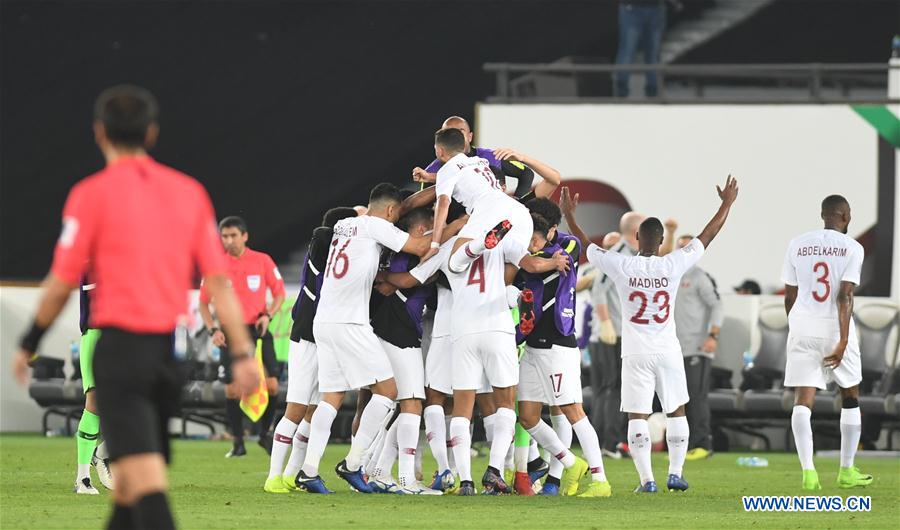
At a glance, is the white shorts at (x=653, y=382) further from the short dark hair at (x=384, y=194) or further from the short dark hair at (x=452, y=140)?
the short dark hair at (x=384, y=194)

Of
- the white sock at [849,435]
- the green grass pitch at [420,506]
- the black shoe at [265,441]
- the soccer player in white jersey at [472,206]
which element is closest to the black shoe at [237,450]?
the black shoe at [265,441]

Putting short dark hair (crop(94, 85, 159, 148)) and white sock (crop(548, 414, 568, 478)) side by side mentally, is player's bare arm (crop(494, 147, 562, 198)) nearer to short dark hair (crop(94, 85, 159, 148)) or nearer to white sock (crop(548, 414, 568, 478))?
white sock (crop(548, 414, 568, 478))

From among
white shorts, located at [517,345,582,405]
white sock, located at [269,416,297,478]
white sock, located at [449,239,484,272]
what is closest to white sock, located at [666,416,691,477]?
white shorts, located at [517,345,582,405]

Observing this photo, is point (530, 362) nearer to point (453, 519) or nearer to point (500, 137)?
point (453, 519)

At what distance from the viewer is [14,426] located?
67.3 ft

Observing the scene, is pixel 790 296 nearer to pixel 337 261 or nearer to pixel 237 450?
pixel 337 261

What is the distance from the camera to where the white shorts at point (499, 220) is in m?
10.3

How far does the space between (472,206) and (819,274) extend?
2966 mm

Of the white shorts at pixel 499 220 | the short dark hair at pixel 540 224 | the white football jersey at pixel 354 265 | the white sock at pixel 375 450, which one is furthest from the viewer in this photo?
the white sock at pixel 375 450

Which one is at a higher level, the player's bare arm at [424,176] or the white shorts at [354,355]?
the player's bare arm at [424,176]

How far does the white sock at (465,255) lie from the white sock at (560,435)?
156 centimetres

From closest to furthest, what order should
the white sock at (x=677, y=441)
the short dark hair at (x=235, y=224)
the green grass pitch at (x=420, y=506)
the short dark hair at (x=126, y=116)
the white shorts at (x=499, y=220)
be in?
the short dark hair at (x=126, y=116), the green grass pitch at (x=420, y=506), the white shorts at (x=499, y=220), the white sock at (x=677, y=441), the short dark hair at (x=235, y=224)

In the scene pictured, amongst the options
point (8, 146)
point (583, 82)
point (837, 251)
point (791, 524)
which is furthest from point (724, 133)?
point (8, 146)

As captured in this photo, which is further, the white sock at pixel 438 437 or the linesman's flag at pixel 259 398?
the linesman's flag at pixel 259 398
